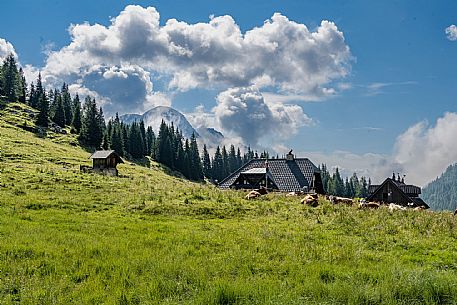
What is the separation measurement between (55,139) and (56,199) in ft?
293

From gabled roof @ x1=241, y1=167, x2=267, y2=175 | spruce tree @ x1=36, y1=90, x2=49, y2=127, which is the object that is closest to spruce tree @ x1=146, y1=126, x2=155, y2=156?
spruce tree @ x1=36, y1=90, x2=49, y2=127

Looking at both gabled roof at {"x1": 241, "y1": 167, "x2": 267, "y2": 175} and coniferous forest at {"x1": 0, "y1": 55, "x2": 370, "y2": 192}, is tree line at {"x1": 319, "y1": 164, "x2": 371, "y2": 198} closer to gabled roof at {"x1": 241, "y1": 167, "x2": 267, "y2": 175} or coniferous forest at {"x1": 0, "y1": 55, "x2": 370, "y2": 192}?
coniferous forest at {"x1": 0, "y1": 55, "x2": 370, "y2": 192}

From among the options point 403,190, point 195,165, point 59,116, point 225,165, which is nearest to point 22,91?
point 59,116

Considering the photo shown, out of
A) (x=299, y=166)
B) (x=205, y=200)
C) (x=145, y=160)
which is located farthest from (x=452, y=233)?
(x=145, y=160)

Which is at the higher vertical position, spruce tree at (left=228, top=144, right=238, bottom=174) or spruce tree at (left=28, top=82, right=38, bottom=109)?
spruce tree at (left=28, top=82, right=38, bottom=109)

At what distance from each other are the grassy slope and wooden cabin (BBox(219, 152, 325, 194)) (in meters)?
30.2

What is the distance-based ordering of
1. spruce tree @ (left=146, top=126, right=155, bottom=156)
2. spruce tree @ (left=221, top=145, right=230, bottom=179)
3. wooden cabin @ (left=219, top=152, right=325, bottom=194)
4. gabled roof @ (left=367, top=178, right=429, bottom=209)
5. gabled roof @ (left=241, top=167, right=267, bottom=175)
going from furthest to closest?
spruce tree @ (left=221, top=145, right=230, bottom=179), spruce tree @ (left=146, top=126, right=155, bottom=156), gabled roof @ (left=367, top=178, right=429, bottom=209), gabled roof @ (left=241, top=167, right=267, bottom=175), wooden cabin @ (left=219, top=152, right=325, bottom=194)

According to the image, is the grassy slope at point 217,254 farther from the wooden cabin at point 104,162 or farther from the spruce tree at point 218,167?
the spruce tree at point 218,167

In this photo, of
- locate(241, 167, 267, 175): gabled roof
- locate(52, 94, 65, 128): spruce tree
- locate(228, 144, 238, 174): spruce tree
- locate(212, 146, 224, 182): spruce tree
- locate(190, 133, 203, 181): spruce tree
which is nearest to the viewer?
locate(241, 167, 267, 175): gabled roof

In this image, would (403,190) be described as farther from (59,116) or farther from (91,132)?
(59,116)

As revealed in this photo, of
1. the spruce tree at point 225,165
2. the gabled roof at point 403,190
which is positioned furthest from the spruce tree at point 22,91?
the gabled roof at point 403,190

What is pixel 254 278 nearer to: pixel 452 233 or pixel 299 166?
pixel 452 233

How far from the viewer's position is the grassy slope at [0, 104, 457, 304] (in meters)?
9.79

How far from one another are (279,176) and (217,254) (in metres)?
45.1
